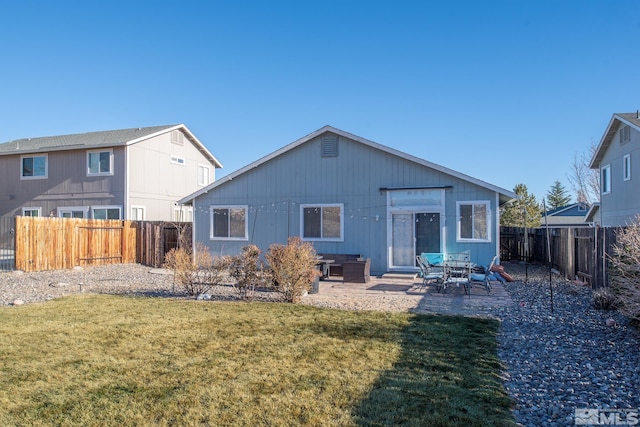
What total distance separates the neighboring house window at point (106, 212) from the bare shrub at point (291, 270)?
1408 centimetres

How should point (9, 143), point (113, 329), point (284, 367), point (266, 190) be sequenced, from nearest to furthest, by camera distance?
1. point (284, 367)
2. point (113, 329)
3. point (266, 190)
4. point (9, 143)

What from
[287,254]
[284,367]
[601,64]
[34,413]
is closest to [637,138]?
[601,64]

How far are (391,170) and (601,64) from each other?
31.2 ft

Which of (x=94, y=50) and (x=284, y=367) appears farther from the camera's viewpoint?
(x=94, y=50)

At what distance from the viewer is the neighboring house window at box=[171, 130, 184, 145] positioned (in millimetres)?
22584

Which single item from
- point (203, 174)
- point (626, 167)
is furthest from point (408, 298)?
point (203, 174)

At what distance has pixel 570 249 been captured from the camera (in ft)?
40.4

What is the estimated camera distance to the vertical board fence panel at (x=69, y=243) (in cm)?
1353

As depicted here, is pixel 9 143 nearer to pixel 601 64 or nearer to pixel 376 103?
pixel 376 103

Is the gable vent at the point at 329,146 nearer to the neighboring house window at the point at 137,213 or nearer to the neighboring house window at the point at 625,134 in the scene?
the neighboring house window at the point at 137,213

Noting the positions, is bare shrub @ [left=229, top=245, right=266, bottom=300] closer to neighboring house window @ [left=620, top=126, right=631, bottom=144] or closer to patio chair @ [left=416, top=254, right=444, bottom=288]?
patio chair @ [left=416, top=254, right=444, bottom=288]

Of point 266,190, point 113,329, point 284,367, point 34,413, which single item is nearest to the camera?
point 34,413

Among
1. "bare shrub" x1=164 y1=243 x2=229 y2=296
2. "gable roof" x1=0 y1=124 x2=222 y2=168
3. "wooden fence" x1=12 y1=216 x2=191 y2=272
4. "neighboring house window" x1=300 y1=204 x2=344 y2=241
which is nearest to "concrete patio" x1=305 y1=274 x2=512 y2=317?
"bare shrub" x1=164 y1=243 x2=229 y2=296

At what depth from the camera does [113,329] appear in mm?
6207
